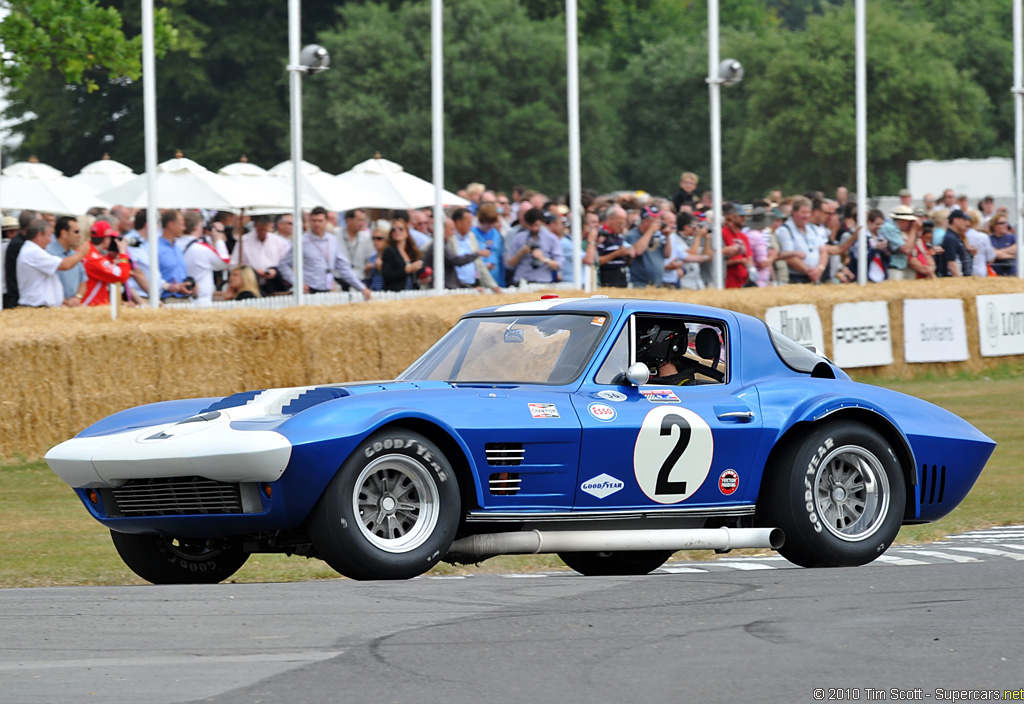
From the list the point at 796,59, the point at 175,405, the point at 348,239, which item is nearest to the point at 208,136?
the point at 796,59

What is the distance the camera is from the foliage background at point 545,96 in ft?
192

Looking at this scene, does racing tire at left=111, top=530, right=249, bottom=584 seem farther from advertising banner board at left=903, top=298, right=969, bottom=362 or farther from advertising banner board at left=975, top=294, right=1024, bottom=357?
advertising banner board at left=975, top=294, right=1024, bottom=357

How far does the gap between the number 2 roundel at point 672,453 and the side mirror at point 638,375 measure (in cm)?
15

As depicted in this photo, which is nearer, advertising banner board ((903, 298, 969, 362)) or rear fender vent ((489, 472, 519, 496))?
rear fender vent ((489, 472, 519, 496))

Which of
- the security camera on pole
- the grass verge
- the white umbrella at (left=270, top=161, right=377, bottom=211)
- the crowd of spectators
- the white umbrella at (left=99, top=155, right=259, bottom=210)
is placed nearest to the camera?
the grass verge

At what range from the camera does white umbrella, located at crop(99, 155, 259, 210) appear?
25031 millimetres

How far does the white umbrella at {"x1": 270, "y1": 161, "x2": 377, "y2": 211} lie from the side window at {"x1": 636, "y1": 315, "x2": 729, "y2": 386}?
63.6 ft

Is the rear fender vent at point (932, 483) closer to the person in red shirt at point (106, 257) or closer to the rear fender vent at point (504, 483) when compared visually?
the rear fender vent at point (504, 483)

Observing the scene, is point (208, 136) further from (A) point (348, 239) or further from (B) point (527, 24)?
(A) point (348, 239)

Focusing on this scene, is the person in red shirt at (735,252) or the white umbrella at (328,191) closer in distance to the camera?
the person in red shirt at (735,252)

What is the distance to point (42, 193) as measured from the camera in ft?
90.5

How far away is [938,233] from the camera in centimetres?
2619

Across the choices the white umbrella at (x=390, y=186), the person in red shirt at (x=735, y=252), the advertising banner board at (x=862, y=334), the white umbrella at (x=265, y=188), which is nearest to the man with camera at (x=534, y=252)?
the person in red shirt at (x=735, y=252)

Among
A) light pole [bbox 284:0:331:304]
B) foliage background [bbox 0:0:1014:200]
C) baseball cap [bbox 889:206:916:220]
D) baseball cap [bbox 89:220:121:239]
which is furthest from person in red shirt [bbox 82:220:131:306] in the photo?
foliage background [bbox 0:0:1014:200]
